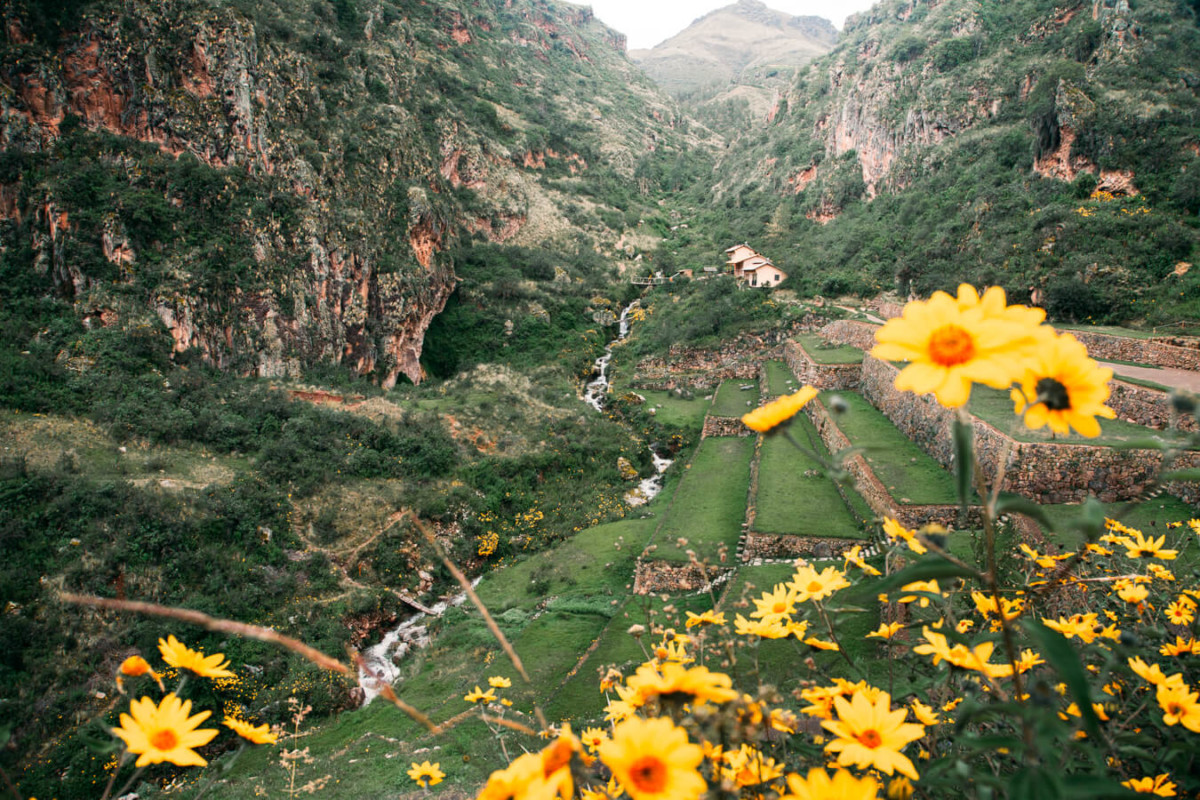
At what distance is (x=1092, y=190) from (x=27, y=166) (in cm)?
3371

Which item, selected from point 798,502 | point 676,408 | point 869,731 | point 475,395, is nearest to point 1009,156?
point 676,408

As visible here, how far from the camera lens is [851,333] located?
20.4 m

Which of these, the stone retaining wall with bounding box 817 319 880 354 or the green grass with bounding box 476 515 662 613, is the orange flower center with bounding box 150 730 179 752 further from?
the stone retaining wall with bounding box 817 319 880 354

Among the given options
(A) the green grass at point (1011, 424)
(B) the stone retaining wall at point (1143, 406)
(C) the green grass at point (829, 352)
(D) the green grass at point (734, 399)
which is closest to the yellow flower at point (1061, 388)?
(A) the green grass at point (1011, 424)

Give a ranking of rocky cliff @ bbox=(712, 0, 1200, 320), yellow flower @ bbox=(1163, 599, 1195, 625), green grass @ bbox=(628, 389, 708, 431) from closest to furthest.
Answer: yellow flower @ bbox=(1163, 599, 1195, 625) → rocky cliff @ bbox=(712, 0, 1200, 320) → green grass @ bbox=(628, 389, 708, 431)

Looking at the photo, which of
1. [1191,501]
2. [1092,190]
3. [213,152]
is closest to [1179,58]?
[1092,190]

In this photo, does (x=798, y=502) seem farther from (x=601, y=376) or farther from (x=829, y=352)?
(x=601, y=376)

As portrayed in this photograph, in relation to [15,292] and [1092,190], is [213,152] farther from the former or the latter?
[1092,190]

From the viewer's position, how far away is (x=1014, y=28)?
31828mm

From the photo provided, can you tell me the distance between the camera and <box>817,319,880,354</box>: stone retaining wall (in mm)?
18438

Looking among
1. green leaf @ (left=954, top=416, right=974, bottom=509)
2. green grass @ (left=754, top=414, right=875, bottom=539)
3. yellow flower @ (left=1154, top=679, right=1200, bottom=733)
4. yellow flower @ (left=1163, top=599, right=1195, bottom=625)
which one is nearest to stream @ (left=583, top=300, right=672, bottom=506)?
green grass @ (left=754, top=414, right=875, bottom=539)

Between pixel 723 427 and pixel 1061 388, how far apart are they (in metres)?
17.3

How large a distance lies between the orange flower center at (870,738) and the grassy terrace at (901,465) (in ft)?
21.1

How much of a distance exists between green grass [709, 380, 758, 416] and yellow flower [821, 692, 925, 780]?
17.0 meters
